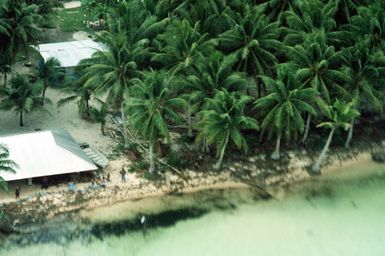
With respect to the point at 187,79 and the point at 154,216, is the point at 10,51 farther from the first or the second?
the point at 154,216

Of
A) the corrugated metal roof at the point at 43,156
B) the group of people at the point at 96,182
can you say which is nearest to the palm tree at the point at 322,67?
the group of people at the point at 96,182

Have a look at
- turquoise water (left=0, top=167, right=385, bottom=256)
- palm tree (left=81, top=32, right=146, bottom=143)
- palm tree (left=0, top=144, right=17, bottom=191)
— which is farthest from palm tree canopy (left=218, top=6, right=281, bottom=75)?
palm tree (left=0, top=144, right=17, bottom=191)

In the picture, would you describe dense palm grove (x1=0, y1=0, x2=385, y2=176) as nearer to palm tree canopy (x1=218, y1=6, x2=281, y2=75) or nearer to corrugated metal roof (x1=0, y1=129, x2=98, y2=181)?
palm tree canopy (x1=218, y1=6, x2=281, y2=75)

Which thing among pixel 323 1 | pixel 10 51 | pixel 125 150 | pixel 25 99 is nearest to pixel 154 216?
pixel 125 150

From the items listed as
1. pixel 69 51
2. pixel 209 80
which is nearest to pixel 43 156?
pixel 209 80

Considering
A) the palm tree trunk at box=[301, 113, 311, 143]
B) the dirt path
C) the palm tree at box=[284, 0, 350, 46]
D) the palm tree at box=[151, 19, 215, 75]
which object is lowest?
the palm tree trunk at box=[301, 113, 311, 143]

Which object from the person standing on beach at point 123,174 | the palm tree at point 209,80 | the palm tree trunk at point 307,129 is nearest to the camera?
the palm tree at point 209,80

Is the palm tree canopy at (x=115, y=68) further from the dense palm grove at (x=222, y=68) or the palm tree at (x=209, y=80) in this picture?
the palm tree at (x=209, y=80)
